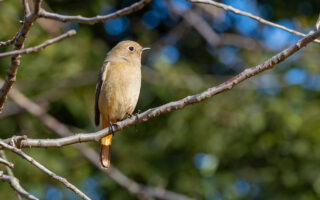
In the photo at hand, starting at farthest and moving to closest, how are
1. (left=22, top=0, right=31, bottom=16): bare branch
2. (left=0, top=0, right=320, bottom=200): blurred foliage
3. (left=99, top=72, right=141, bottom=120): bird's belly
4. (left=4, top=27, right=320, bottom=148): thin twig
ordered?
(left=0, top=0, right=320, bottom=200): blurred foliage → (left=99, top=72, right=141, bottom=120): bird's belly → (left=4, top=27, right=320, bottom=148): thin twig → (left=22, top=0, right=31, bottom=16): bare branch

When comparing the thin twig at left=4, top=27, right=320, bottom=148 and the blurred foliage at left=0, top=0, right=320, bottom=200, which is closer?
the thin twig at left=4, top=27, right=320, bottom=148

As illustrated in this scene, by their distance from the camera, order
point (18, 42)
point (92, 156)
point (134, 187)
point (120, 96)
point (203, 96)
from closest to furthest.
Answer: point (18, 42) < point (203, 96) < point (120, 96) < point (134, 187) < point (92, 156)

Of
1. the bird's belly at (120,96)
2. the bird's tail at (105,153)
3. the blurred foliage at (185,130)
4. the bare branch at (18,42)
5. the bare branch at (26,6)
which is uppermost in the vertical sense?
the bare branch at (26,6)

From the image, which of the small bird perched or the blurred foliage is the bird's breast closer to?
the small bird perched

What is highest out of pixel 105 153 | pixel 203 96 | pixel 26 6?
pixel 26 6

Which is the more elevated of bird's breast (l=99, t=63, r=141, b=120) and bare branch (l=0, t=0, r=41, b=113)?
bare branch (l=0, t=0, r=41, b=113)

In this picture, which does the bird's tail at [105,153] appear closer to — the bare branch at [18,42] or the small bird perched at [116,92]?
the small bird perched at [116,92]

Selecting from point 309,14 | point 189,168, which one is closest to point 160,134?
point 189,168

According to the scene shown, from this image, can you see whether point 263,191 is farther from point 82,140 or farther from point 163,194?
point 82,140

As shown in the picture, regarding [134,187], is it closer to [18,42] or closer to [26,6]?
[18,42]

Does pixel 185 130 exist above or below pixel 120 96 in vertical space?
below

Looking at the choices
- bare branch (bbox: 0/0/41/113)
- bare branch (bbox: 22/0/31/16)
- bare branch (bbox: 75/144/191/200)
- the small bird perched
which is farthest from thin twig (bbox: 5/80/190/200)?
bare branch (bbox: 22/0/31/16)

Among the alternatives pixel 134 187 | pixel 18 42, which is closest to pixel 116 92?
pixel 134 187

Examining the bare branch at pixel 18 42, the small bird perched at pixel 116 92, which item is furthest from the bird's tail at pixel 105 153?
the bare branch at pixel 18 42
